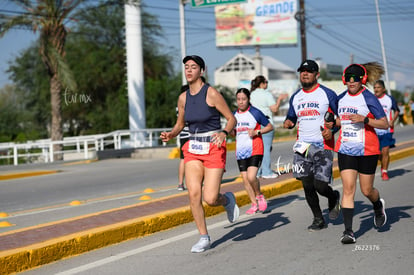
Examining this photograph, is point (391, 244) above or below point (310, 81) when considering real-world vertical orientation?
below

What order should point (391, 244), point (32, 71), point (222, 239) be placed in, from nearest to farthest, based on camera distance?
point (391, 244), point (222, 239), point (32, 71)

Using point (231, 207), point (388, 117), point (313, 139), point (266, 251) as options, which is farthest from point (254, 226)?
point (388, 117)

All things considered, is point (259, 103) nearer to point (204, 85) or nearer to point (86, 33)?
point (204, 85)

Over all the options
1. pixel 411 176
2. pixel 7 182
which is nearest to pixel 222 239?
pixel 411 176

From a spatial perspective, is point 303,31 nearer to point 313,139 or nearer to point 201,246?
point 313,139

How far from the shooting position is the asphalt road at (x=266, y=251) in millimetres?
5441

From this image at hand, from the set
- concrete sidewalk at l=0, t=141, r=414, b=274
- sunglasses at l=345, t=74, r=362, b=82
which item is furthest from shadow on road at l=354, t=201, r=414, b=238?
concrete sidewalk at l=0, t=141, r=414, b=274

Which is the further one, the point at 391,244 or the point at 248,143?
the point at 248,143

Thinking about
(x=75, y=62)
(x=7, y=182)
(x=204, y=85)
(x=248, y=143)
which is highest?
(x=75, y=62)

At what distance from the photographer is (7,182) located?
16.5 meters

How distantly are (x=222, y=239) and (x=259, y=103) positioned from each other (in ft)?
16.3

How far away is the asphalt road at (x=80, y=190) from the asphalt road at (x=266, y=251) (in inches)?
94.1

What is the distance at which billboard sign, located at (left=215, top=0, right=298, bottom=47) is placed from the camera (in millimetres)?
72125

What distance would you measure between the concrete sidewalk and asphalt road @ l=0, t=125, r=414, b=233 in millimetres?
1131
